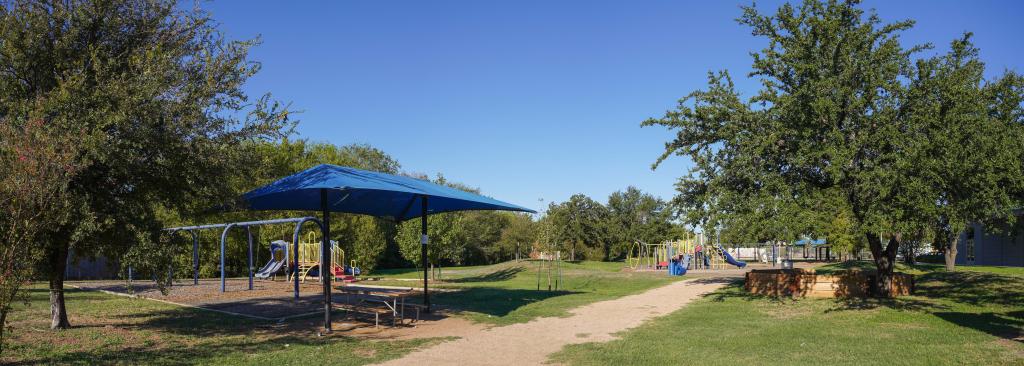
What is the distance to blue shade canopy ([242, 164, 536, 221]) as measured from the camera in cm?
1178

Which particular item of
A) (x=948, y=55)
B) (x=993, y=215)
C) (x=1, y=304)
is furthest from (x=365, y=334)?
(x=948, y=55)

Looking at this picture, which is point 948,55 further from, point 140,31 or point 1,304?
point 1,304

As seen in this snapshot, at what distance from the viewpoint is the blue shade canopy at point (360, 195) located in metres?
11.8

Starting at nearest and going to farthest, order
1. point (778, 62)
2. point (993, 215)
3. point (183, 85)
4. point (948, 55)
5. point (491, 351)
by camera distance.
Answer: point (491, 351), point (183, 85), point (993, 215), point (948, 55), point (778, 62)

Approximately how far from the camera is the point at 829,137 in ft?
45.8

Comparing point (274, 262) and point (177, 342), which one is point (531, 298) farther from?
point (274, 262)

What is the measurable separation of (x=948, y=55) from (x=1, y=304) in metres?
17.2

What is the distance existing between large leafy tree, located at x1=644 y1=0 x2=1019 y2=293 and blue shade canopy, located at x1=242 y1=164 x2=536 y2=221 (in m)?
5.38

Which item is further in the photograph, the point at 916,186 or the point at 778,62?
the point at 778,62

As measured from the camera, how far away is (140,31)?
1067 centimetres

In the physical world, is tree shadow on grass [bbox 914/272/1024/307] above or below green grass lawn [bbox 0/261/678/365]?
below

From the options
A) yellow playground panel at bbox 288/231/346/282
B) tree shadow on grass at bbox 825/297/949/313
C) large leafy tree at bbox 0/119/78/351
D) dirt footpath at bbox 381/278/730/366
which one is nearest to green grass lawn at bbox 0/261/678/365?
dirt footpath at bbox 381/278/730/366

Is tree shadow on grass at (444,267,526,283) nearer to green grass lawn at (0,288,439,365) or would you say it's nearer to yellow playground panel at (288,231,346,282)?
yellow playground panel at (288,231,346,282)

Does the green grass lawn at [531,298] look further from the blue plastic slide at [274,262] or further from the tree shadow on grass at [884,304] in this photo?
the tree shadow on grass at [884,304]
